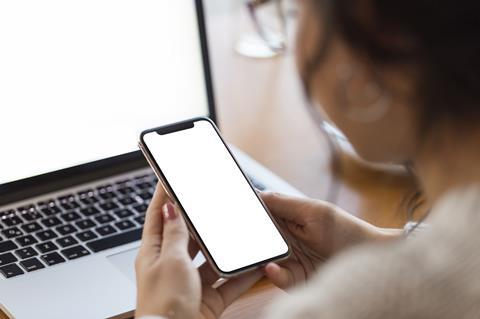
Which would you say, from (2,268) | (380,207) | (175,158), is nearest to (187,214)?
(175,158)

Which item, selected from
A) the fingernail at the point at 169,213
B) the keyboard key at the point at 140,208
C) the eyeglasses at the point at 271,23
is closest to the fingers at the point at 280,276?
the fingernail at the point at 169,213

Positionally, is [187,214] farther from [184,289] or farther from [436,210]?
[436,210]

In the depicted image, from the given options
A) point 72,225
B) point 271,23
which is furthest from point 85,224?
point 271,23

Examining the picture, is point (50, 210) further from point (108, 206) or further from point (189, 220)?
point (189, 220)

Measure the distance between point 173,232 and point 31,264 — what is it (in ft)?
0.62

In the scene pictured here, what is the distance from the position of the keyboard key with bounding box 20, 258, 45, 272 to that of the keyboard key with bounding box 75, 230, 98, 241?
0.06 metres

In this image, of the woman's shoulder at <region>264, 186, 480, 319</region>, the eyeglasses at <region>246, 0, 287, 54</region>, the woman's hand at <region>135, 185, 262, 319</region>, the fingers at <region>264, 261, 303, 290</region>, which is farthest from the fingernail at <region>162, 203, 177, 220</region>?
the eyeglasses at <region>246, 0, 287, 54</region>

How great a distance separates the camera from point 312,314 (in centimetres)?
60

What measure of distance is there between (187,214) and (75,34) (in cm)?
28

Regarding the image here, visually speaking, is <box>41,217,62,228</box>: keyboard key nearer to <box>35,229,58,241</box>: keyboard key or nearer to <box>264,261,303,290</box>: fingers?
<box>35,229,58,241</box>: keyboard key

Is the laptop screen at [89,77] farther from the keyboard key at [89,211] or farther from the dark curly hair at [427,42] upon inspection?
the dark curly hair at [427,42]

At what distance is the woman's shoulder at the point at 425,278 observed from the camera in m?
0.59

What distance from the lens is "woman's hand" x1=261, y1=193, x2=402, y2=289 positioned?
0.85m

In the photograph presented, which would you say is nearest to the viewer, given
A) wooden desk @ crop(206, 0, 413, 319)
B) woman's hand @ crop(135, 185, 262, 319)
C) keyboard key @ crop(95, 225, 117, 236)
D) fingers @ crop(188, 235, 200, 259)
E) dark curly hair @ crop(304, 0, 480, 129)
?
dark curly hair @ crop(304, 0, 480, 129)
